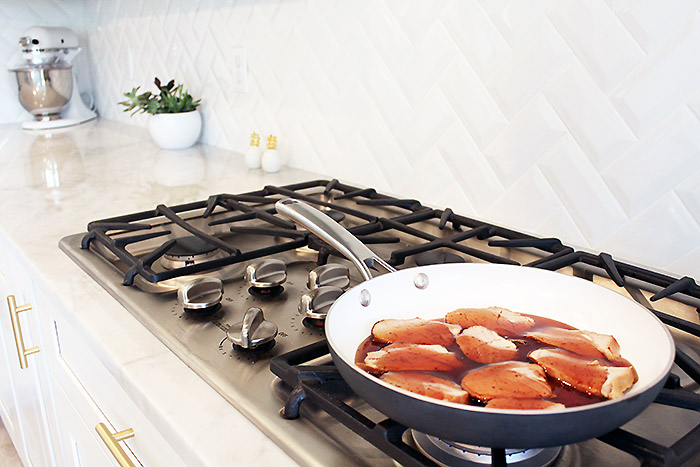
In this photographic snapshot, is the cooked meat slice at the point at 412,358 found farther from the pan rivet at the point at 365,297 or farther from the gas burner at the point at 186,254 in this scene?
the gas burner at the point at 186,254

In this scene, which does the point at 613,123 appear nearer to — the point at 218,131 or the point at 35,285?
the point at 35,285

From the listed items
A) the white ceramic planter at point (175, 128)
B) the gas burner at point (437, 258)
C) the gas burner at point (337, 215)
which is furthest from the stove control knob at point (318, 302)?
the white ceramic planter at point (175, 128)

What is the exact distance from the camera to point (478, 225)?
975 mm

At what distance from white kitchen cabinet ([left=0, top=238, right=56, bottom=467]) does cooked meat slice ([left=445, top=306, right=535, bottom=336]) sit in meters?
0.74

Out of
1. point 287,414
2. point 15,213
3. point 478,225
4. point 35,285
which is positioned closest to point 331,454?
point 287,414

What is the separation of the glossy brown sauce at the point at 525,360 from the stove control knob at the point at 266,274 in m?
0.23

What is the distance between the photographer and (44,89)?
7.43 ft

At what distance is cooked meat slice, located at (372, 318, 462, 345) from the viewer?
53 cm

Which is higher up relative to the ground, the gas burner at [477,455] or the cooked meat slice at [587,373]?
the cooked meat slice at [587,373]

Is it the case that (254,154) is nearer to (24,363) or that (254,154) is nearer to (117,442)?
(24,363)

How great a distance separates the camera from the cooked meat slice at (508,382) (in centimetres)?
44

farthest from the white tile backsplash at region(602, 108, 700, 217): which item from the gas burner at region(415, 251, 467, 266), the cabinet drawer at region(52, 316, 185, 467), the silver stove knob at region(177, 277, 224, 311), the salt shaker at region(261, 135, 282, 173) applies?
the salt shaker at region(261, 135, 282, 173)

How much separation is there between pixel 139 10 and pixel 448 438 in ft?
6.83

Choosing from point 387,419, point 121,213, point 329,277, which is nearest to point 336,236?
point 329,277
